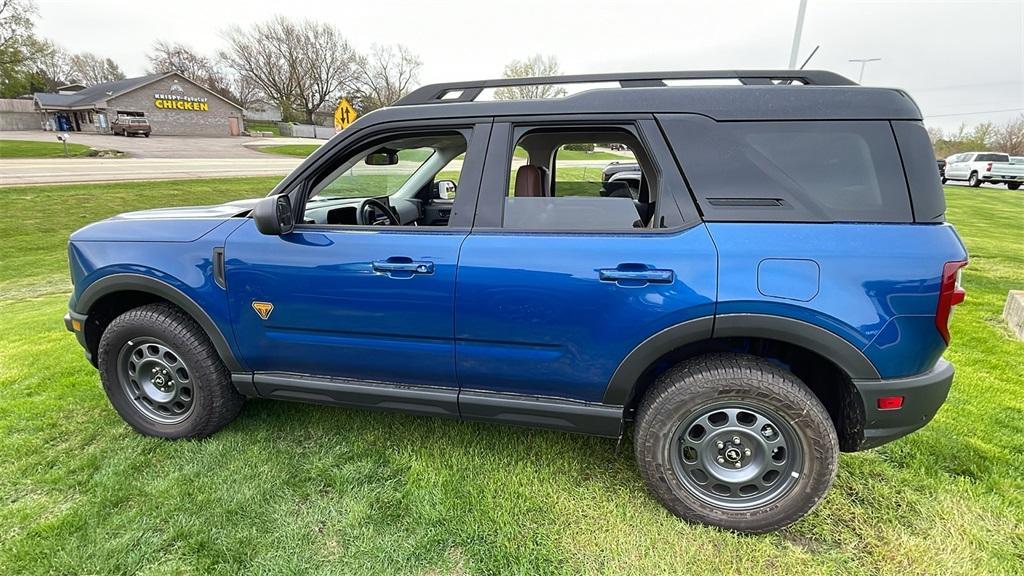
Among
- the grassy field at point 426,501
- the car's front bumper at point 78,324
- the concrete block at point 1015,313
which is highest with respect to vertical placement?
the car's front bumper at point 78,324

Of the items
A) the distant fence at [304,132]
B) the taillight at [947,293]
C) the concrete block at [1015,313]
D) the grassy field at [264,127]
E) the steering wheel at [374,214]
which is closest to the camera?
the taillight at [947,293]

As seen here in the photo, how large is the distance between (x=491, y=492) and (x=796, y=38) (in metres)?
13.9

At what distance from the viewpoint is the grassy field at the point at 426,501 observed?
2086mm

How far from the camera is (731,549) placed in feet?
7.02

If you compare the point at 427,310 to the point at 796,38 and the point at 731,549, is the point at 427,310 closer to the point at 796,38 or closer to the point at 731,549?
the point at 731,549

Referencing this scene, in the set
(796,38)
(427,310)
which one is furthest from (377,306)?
(796,38)

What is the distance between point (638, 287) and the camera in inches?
81.7

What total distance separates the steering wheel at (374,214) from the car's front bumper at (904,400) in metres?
2.67

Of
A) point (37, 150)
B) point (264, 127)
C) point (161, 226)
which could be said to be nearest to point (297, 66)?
point (264, 127)

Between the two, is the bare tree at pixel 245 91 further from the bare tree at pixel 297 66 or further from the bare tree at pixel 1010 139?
the bare tree at pixel 1010 139

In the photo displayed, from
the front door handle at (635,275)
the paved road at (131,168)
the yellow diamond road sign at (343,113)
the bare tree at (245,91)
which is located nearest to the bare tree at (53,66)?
the bare tree at (245,91)

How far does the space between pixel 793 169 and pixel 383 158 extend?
7.45 feet

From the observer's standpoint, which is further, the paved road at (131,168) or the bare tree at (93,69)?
the bare tree at (93,69)

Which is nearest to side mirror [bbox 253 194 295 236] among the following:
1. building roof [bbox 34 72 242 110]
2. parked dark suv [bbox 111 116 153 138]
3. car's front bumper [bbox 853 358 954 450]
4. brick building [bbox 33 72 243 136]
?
car's front bumper [bbox 853 358 954 450]
